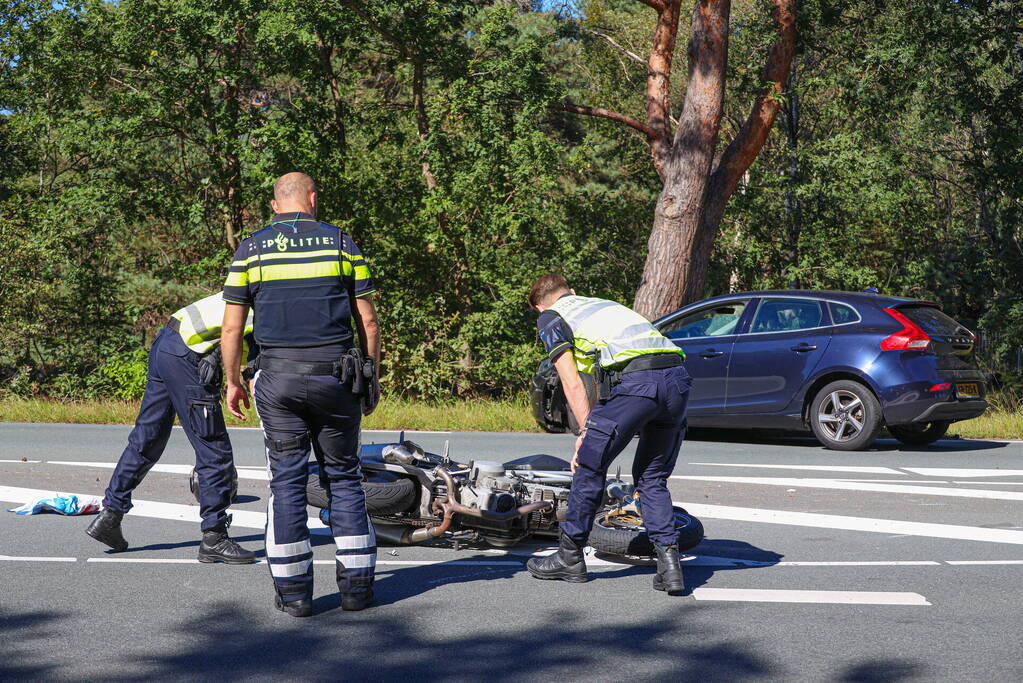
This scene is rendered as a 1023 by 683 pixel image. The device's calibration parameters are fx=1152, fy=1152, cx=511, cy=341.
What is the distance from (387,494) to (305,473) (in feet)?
3.76

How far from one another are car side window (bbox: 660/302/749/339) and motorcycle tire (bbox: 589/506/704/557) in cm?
629

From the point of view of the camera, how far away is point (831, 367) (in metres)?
11.6

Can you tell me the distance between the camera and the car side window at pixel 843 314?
11.8 m

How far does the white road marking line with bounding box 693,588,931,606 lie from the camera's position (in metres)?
5.59

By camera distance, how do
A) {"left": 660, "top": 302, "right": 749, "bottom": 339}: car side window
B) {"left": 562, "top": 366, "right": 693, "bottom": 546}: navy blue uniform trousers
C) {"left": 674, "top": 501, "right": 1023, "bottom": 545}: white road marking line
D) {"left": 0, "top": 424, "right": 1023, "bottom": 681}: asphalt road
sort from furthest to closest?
{"left": 660, "top": 302, "right": 749, "bottom": 339}: car side window → {"left": 674, "top": 501, "right": 1023, "bottom": 545}: white road marking line → {"left": 562, "top": 366, "right": 693, "bottom": 546}: navy blue uniform trousers → {"left": 0, "top": 424, "right": 1023, "bottom": 681}: asphalt road

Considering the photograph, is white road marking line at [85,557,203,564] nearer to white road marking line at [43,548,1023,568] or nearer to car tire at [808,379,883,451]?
white road marking line at [43,548,1023,568]

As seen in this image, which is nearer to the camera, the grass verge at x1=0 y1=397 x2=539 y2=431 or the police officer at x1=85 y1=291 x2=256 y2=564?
the police officer at x1=85 y1=291 x2=256 y2=564

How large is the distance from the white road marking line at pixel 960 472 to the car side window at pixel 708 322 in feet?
9.43

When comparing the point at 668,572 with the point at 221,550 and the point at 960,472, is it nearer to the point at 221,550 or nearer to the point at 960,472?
the point at 221,550

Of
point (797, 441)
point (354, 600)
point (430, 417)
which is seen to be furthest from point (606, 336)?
point (430, 417)

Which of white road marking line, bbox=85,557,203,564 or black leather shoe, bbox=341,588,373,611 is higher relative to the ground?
black leather shoe, bbox=341,588,373,611

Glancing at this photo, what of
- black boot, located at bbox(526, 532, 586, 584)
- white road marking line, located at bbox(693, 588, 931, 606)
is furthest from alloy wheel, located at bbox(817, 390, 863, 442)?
black boot, located at bbox(526, 532, 586, 584)

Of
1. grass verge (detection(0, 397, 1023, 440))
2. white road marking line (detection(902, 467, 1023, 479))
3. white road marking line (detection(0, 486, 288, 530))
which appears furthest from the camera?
grass verge (detection(0, 397, 1023, 440))

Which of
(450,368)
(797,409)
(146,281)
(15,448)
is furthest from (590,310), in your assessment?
(146,281)
